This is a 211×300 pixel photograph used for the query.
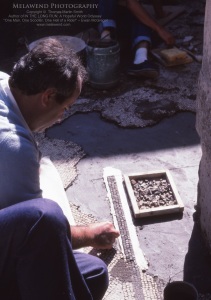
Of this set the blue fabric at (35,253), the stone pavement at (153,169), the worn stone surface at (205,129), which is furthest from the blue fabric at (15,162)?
the stone pavement at (153,169)

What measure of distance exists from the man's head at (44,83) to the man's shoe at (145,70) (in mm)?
2873

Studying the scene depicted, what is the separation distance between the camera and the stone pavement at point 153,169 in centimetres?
300

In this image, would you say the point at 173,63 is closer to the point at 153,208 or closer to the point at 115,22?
the point at 115,22

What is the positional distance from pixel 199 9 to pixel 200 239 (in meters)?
5.39

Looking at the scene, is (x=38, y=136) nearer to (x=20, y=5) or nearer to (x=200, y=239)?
(x=200, y=239)

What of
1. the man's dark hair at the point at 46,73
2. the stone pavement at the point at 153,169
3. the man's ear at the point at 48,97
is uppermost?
the man's dark hair at the point at 46,73

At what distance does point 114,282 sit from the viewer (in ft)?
9.43

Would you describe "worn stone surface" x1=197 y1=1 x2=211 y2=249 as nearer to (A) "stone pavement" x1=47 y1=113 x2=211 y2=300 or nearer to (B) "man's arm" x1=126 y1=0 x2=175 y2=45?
(A) "stone pavement" x1=47 y1=113 x2=211 y2=300

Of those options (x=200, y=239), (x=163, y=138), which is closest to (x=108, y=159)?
(x=163, y=138)

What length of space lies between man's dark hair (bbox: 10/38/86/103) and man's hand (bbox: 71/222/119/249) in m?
0.89

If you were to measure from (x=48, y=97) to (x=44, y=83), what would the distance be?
81 millimetres

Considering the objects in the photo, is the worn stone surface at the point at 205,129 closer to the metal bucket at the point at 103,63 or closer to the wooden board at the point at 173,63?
the metal bucket at the point at 103,63

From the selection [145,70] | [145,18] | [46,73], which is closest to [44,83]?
[46,73]

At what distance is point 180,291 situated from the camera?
97.8 inches
